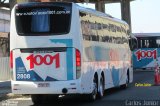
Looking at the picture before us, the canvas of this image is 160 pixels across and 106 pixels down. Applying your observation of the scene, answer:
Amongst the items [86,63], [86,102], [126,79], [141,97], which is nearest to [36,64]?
[86,63]

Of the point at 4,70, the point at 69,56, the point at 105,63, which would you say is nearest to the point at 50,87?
the point at 69,56

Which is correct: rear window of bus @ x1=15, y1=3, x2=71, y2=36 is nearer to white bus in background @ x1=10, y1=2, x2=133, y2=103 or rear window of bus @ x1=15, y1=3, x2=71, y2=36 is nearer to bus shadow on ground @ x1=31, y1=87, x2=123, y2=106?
white bus in background @ x1=10, y1=2, x2=133, y2=103

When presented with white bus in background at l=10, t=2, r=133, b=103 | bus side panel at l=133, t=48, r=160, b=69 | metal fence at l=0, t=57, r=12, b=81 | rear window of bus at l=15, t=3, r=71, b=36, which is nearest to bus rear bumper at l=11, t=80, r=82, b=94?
white bus in background at l=10, t=2, r=133, b=103

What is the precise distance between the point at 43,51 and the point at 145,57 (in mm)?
33595

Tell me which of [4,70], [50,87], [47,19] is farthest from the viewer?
[4,70]

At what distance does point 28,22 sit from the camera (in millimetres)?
16500

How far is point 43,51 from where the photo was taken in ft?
53.0

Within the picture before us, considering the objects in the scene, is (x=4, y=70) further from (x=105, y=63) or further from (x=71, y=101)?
(x=71, y=101)

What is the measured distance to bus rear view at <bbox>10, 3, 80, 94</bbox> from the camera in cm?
1599

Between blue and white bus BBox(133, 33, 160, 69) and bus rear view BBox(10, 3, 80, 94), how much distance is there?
107 ft

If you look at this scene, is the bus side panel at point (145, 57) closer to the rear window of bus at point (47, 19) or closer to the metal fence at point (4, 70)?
the metal fence at point (4, 70)

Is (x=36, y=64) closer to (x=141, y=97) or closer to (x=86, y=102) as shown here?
(x=86, y=102)

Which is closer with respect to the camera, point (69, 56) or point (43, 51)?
point (69, 56)

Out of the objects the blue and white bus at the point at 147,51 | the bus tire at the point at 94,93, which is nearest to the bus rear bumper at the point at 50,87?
the bus tire at the point at 94,93
